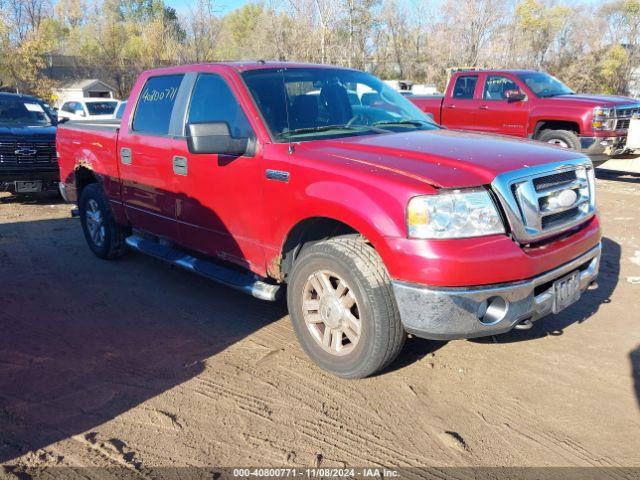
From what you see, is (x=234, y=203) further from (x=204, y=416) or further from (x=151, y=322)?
(x=204, y=416)

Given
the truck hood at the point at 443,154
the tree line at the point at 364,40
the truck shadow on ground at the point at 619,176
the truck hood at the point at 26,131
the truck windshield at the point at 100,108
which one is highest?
the tree line at the point at 364,40

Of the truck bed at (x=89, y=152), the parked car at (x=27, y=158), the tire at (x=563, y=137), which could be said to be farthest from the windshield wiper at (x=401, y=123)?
the parked car at (x=27, y=158)

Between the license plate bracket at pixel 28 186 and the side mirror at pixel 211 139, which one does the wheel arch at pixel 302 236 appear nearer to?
the side mirror at pixel 211 139

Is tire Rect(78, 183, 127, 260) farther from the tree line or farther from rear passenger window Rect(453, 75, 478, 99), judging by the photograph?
the tree line

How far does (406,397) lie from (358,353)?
0.40m

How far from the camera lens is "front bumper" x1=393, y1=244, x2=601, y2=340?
10.3 ft

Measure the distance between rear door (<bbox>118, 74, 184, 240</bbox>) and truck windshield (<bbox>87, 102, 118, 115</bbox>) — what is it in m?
16.6

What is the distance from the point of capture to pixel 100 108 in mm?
21016

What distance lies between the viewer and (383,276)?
336cm

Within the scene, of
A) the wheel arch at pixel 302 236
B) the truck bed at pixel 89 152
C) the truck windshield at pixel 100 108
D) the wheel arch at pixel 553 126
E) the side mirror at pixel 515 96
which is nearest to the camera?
the wheel arch at pixel 302 236

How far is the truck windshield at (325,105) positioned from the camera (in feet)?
13.8

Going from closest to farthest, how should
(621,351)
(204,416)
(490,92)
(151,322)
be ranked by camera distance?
(204,416) < (621,351) < (151,322) < (490,92)

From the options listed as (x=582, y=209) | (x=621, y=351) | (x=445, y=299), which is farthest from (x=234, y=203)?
(x=621, y=351)

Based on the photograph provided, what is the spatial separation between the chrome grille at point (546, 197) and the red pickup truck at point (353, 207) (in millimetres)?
10
